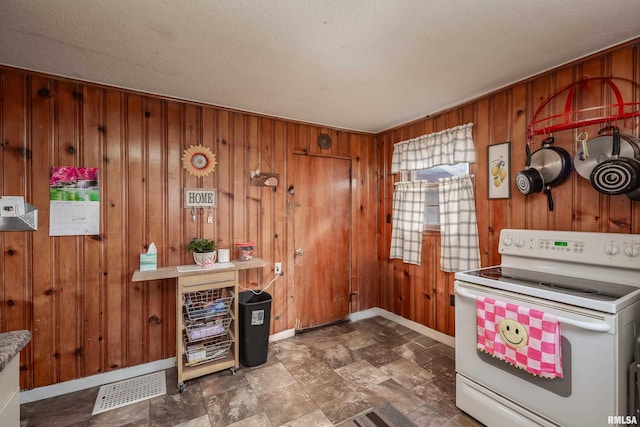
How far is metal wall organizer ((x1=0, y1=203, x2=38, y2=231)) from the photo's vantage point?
6.56 feet

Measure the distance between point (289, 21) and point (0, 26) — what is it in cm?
155

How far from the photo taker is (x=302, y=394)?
213cm

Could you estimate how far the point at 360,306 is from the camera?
3.59m

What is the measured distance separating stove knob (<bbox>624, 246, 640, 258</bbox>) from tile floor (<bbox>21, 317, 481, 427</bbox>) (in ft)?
4.43

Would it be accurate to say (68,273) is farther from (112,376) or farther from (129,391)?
(129,391)

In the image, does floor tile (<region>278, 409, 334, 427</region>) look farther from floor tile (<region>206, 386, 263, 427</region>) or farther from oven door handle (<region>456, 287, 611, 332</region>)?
oven door handle (<region>456, 287, 611, 332</region>)

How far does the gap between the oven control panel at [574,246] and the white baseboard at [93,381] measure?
2936 mm

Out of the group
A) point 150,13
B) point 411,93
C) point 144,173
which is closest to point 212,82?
point 150,13

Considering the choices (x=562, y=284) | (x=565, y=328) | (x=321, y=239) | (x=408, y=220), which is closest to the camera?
(x=565, y=328)

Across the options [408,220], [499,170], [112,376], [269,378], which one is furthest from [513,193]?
[112,376]

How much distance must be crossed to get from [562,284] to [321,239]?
7.05 feet

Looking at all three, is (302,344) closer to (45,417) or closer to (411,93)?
(45,417)

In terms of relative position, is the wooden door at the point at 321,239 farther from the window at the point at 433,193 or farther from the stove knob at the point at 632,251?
the stove knob at the point at 632,251

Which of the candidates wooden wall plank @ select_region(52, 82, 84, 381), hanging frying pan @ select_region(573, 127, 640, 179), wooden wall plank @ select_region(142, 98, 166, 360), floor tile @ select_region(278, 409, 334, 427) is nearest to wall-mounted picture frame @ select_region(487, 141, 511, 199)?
hanging frying pan @ select_region(573, 127, 640, 179)
